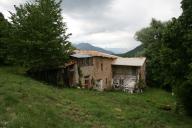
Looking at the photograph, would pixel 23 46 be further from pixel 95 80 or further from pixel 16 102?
pixel 16 102

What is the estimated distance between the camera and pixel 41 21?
132 feet

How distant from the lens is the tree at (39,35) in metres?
39.2

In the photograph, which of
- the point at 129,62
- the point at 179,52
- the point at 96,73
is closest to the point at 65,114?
the point at 179,52

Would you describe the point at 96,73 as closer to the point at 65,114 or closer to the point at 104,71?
the point at 104,71

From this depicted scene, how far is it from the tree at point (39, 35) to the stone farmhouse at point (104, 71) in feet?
16.7

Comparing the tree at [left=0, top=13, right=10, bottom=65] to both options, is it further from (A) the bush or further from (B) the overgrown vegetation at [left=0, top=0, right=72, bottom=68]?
(A) the bush

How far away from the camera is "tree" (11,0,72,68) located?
3925cm

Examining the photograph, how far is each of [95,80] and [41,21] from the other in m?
14.5

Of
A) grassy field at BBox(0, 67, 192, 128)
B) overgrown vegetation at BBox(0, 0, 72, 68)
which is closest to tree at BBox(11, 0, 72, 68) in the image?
overgrown vegetation at BBox(0, 0, 72, 68)

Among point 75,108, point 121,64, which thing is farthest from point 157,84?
point 75,108

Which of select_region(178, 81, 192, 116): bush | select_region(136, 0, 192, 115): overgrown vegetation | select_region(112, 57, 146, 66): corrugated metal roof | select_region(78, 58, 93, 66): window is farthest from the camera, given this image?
select_region(112, 57, 146, 66): corrugated metal roof

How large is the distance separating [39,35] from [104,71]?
17634mm

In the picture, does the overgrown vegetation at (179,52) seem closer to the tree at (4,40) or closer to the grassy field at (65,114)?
the grassy field at (65,114)

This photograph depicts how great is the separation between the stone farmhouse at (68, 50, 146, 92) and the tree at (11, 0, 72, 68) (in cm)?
510
